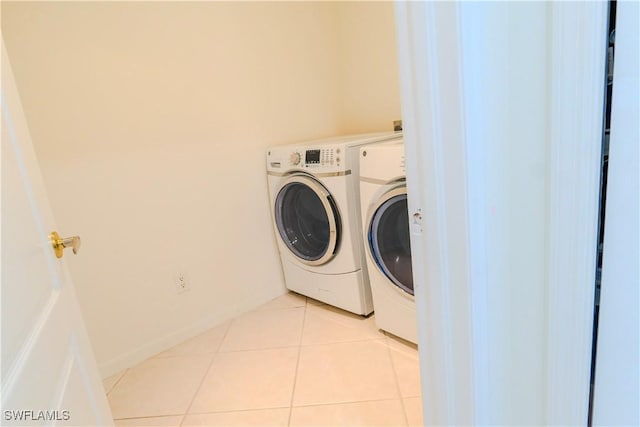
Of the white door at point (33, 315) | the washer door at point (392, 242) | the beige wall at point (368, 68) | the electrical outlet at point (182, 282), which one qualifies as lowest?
the electrical outlet at point (182, 282)

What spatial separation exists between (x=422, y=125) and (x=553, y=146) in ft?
0.69

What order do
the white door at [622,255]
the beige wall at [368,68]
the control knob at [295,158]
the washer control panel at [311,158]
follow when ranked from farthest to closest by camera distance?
the beige wall at [368,68]
the control knob at [295,158]
the washer control panel at [311,158]
the white door at [622,255]

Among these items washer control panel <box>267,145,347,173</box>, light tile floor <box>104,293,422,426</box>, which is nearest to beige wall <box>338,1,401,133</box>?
washer control panel <box>267,145,347,173</box>

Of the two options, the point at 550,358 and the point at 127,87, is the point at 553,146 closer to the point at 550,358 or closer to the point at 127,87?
the point at 550,358

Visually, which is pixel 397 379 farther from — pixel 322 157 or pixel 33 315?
pixel 33 315

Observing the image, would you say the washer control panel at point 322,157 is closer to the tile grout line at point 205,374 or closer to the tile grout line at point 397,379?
the tile grout line at point 397,379

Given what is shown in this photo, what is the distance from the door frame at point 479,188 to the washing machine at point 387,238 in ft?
2.75

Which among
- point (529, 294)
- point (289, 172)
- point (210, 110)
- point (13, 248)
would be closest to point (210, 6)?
point (210, 110)

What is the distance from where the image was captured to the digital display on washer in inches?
72.6

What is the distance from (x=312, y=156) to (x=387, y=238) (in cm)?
56

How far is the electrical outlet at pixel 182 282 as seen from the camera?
194 cm

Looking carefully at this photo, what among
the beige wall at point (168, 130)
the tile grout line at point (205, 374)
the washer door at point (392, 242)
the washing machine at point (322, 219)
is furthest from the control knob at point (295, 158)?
the tile grout line at point (205, 374)

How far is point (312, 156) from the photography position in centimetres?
187

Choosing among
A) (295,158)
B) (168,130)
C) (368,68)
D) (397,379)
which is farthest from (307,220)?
(368,68)
